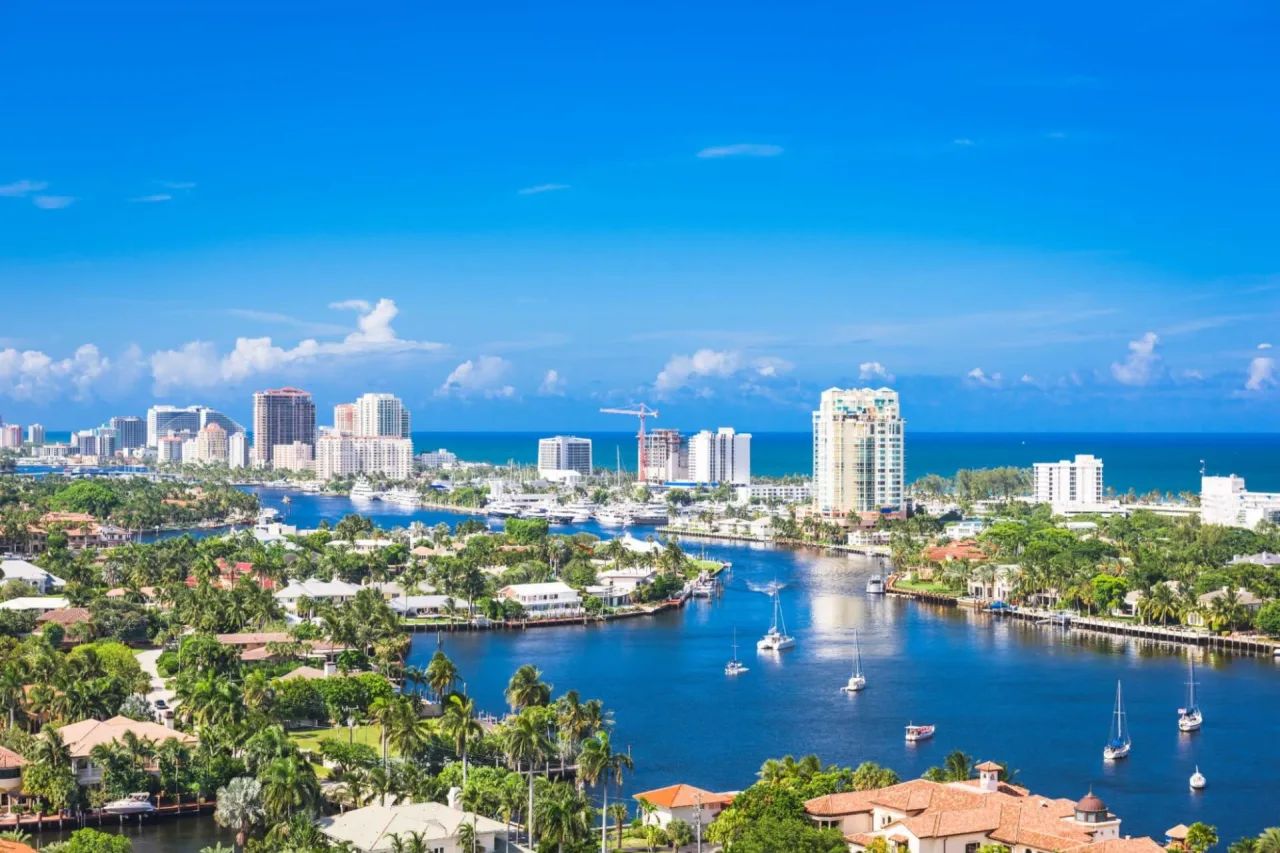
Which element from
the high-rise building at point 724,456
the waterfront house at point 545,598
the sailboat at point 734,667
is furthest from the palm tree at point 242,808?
the high-rise building at point 724,456

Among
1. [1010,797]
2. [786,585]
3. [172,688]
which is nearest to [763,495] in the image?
[786,585]

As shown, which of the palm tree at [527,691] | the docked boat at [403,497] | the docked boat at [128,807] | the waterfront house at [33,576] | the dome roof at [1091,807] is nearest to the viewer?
the dome roof at [1091,807]

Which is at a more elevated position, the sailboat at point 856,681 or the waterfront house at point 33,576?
the waterfront house at point 33,576

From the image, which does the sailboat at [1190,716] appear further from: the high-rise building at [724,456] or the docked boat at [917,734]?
the high-rise building at [724,456]

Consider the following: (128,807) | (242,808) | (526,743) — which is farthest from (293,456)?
(242,808)

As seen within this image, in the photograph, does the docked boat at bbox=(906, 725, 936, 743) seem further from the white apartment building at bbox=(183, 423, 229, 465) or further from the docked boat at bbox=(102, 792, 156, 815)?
the white apartment building at bbox=(183, 423, 229, 465)

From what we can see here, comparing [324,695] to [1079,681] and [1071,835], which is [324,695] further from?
[1079,681]

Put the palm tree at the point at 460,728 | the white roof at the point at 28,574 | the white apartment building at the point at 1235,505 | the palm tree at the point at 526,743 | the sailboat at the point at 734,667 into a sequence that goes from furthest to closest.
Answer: the white apartment building at the point at 1235,505 < the white roof at the point at 28,574 < the sailboat at the point at 734,667 < the palm tree at the point at 460,728 < the palm tree at the point at 526,743

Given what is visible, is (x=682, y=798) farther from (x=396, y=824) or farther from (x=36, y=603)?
(x=36, y=603)
